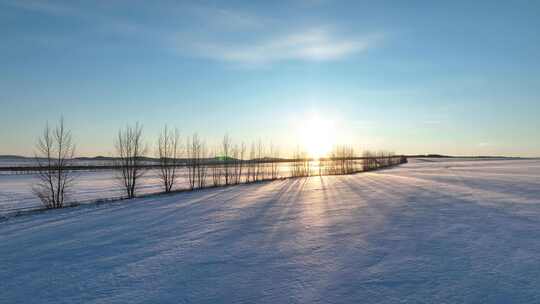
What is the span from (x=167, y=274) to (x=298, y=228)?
126 inches

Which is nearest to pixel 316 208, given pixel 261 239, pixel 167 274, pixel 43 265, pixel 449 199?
pixel 261 239

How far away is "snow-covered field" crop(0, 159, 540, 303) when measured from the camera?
335cm

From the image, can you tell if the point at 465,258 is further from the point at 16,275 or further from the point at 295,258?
the point at 16,275

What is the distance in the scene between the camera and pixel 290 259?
4.44m

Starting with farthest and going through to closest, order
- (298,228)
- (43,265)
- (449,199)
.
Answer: (449,199), (298,228), (43,265)

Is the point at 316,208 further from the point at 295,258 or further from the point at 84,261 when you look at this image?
the point at 84,261

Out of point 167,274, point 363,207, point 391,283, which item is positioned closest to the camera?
point 391,283

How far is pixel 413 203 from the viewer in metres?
8.86

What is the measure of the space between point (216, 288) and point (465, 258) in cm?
361

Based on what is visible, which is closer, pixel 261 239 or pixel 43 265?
pixel 43 265

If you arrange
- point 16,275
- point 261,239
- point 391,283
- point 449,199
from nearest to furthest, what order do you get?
point 391,283 → point 16,275 → point 261,239 → point 449,199

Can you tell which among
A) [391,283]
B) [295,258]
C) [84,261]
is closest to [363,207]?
[295,258]

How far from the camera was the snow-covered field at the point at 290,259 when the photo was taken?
3.35m

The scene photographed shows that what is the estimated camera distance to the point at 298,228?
643 cm
